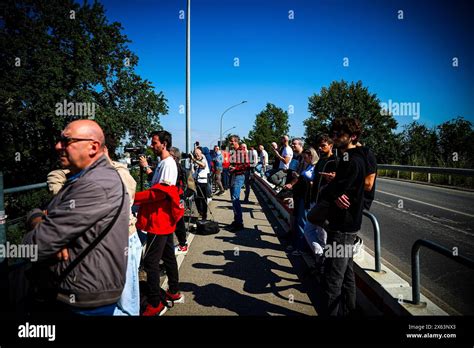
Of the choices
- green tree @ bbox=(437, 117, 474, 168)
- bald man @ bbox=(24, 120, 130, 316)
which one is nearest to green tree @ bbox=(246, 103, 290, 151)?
green tree @ bbox=(437, 117, 474, 168)

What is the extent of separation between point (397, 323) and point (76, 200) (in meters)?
2.74

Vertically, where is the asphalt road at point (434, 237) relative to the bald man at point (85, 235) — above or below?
below

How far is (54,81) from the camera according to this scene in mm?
21719

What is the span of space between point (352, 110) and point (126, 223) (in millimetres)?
58743

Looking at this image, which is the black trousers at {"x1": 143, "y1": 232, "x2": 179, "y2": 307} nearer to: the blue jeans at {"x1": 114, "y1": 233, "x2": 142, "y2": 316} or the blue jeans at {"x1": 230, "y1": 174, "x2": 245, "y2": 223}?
the blue jeans at {"x1": 114, "y1": 233, "x2": 142, "y2": 316}

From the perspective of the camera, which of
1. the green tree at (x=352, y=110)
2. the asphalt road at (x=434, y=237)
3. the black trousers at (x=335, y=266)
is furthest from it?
the green tree at (x=352, y=110)

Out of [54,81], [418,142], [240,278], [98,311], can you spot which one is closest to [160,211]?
[98,311]

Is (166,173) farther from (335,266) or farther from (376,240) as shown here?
(376,240)

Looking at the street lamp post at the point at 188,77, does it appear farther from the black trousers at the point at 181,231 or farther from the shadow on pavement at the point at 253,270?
the shadow on pavement at the point at 253,270

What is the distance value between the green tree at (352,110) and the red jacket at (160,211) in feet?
165

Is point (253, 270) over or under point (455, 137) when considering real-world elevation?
under

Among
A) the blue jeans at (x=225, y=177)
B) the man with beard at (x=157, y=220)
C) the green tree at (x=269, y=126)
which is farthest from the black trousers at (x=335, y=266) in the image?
the green tree at (x=269, y=126)

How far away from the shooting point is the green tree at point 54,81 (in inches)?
834

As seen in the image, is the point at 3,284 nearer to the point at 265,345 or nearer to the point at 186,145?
the point at 265,345
